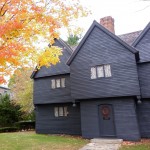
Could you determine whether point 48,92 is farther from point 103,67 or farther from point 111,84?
point 111,84

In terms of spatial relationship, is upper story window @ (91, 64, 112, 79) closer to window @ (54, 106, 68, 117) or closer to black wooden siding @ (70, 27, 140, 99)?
black wooden siding @ (70, 27, 140, 99)

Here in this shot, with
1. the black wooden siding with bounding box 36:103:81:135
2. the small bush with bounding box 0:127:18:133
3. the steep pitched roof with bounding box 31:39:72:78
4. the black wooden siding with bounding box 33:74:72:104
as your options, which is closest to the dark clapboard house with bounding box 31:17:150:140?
the black wooden siding with bounding box 36:103:81:135

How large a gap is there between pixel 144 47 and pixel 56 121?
12155 mm

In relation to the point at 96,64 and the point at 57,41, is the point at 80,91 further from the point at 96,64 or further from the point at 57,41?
the point at 57,41

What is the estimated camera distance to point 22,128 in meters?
28.4

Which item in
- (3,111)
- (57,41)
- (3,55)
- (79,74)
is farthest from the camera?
(3,111)

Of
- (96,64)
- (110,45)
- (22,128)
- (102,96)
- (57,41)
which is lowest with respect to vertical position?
(22,128)

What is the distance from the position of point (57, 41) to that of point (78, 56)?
5.67 meters

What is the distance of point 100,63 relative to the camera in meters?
18.1

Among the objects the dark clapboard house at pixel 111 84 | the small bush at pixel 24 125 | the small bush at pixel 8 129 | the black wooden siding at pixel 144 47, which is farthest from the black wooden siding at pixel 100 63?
the small bush at pixel 8 129

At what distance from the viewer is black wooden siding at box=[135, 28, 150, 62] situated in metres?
18.1

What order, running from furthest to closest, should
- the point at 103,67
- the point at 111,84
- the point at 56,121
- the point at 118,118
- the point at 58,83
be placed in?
the point at 58,83 < the point at 56,121 < the point at 103,67 < the point at 111,84 < the point at 118,118

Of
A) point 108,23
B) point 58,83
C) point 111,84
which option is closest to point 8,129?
point 58,83

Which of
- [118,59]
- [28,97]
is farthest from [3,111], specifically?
[118,59]
